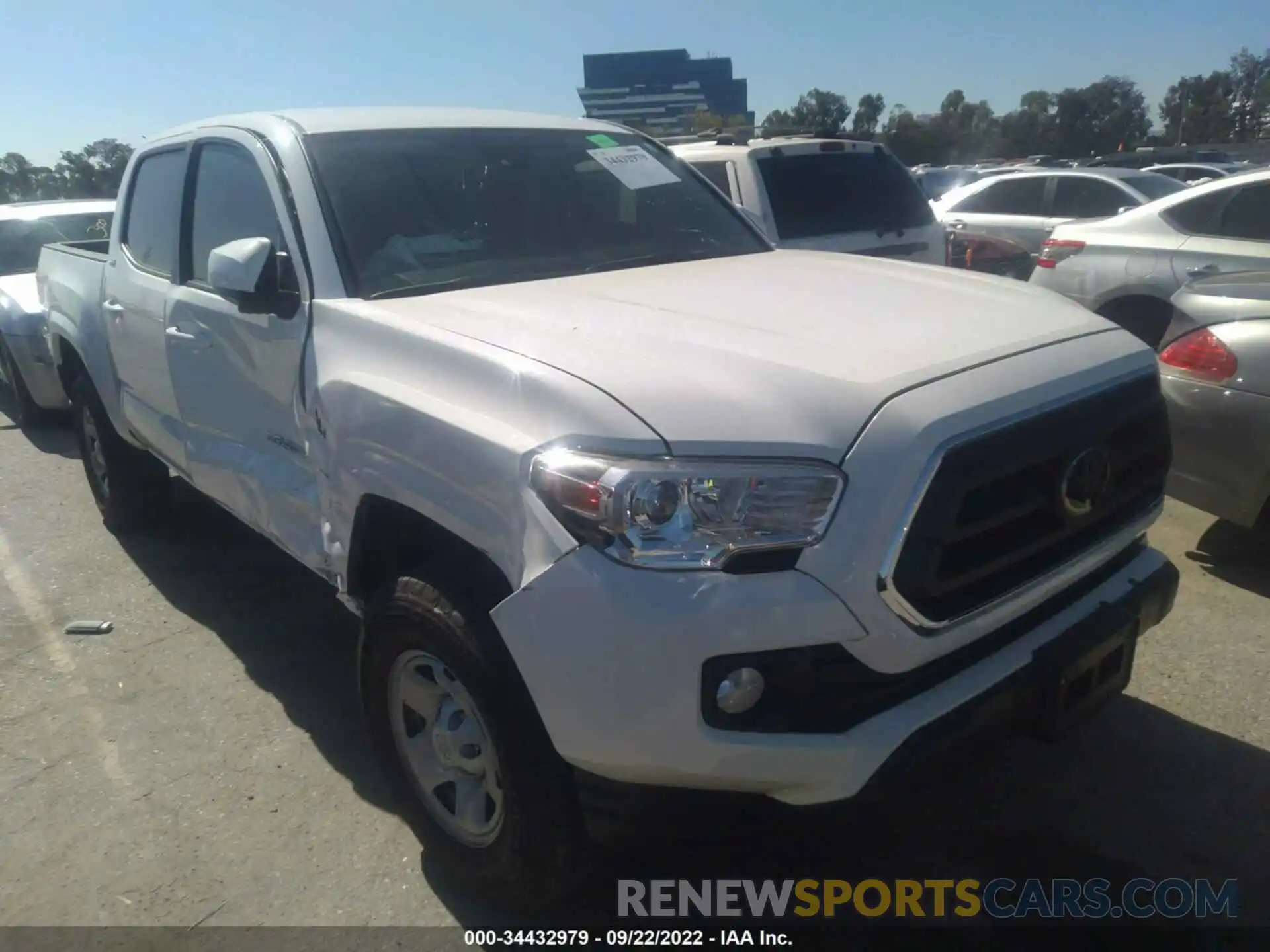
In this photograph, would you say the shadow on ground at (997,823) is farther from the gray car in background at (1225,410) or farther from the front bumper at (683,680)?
the gray car in background at (1225,410)

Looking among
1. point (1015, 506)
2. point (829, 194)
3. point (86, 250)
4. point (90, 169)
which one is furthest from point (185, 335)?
point (90, 169)

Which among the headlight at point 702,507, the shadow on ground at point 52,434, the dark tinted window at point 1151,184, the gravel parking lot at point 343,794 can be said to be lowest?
the shadow on ground at point 52,434

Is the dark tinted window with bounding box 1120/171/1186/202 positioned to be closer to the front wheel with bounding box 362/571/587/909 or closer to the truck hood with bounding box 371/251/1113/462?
the truck hood with bounding box 371/251/1113/462

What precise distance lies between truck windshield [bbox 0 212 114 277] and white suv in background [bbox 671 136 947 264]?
204 inches

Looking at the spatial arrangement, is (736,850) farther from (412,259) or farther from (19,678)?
(19,678)

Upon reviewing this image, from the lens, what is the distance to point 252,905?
271 cm

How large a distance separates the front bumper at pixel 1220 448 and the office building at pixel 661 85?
68.2m

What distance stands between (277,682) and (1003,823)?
2.59 meters

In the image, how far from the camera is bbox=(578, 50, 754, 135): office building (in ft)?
233

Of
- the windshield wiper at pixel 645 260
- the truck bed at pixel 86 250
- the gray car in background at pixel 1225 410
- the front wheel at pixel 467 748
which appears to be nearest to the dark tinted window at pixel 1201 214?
the gray car in background at pixel 1225 410

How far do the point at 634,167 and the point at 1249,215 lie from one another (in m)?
4.81

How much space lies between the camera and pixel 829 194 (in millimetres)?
6516

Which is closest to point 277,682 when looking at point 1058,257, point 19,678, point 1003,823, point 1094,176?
point 19,678

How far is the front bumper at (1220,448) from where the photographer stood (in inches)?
152
